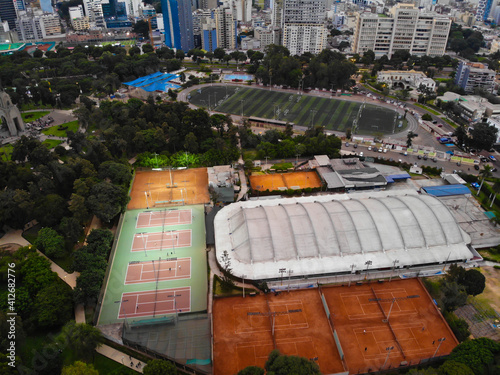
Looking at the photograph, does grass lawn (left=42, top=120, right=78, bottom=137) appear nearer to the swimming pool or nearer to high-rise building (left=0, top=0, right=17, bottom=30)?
the swimming pool

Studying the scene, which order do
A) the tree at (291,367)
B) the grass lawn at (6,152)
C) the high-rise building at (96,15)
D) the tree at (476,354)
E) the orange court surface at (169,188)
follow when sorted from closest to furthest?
the tree at (291,367), the tree at (476,354), the orange court surface at (169,188), the grass lawn at (6,152), the high-rise building at (96,15)

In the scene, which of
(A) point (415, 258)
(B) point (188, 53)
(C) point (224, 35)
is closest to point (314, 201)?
(A) point (415, 258)

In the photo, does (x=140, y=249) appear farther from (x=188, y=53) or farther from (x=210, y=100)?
(x=188, y=53)

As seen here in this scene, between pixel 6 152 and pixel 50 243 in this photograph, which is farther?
pixel 6 152

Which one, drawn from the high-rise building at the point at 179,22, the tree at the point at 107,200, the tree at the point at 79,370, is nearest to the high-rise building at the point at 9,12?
the high-rise building at the point at 179,22

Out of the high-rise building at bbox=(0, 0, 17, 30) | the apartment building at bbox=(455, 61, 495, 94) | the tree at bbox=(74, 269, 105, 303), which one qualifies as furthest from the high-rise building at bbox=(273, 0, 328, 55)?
the high-rise building at bbox=(0, 0, 17, 30)

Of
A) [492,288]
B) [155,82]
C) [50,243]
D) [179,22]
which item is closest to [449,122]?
[492,288]

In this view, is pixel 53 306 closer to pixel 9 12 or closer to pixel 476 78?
pixel 476 78

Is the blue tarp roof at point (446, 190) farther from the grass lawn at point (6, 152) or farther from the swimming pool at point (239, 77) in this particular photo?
the grass lawn at point (6, 152)
